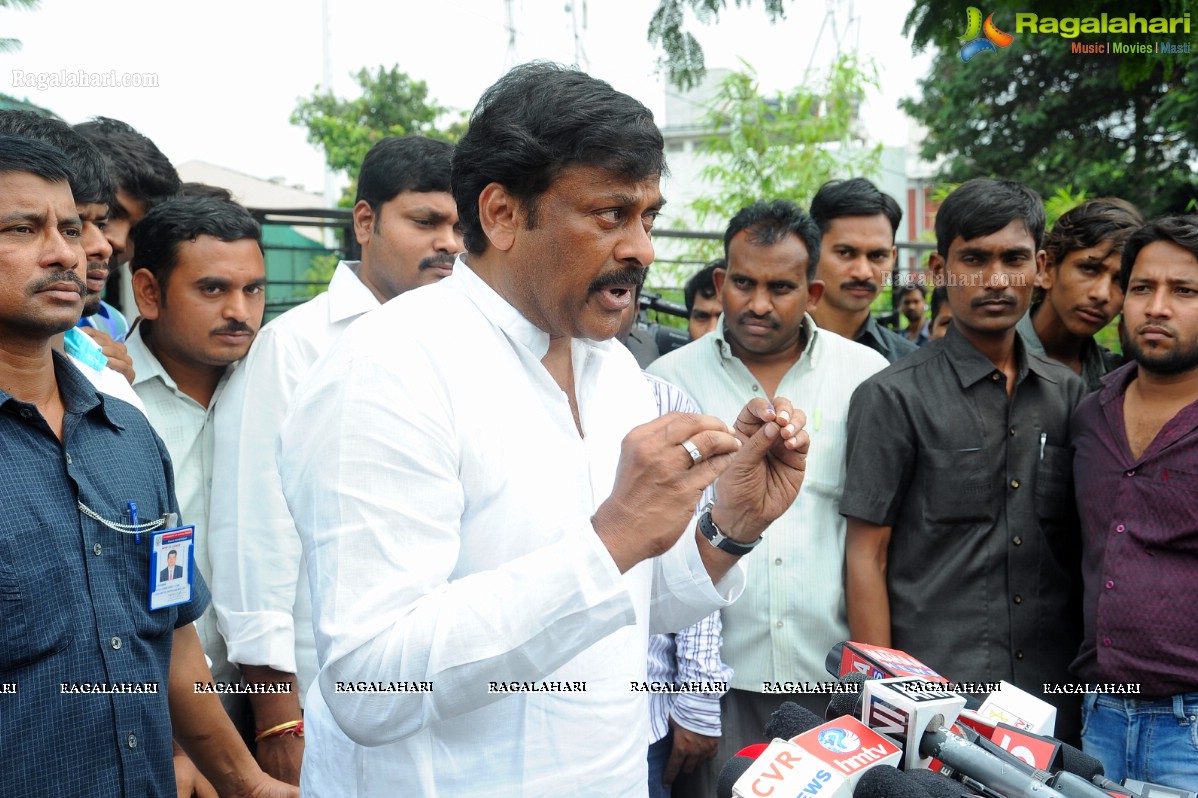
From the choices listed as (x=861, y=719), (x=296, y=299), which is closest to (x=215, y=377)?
(x=861, y=719)

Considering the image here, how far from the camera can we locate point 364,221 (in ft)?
12.1

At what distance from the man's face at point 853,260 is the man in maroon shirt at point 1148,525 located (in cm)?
128

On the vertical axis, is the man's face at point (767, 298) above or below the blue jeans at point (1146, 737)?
above

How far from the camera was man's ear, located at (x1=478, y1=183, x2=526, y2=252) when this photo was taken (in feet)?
6.09

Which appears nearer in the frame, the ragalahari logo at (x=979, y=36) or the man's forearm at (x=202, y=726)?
the man's forearm at (x=202, y=726)

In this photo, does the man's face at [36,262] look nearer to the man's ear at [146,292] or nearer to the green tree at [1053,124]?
the man's ear at [146,292]

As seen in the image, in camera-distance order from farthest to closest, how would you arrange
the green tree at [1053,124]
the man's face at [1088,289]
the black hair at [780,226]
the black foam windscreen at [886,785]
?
the green tree at [1053,124]
the man's face at [1088,289]
the black hair at [780,226]
the black foam windscreen at [886,785]

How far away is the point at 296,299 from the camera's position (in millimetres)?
7621

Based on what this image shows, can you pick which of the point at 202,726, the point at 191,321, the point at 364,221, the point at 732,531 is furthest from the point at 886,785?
the point at 364,221

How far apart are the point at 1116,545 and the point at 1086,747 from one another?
62 centimetres

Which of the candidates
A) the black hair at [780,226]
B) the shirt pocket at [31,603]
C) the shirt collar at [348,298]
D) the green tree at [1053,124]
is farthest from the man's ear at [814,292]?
the green tree at [1053,124]

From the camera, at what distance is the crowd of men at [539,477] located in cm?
162

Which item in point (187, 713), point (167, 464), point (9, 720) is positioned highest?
point (167, 464)

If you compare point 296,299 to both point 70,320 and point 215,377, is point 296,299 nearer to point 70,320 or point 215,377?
point 215,377
